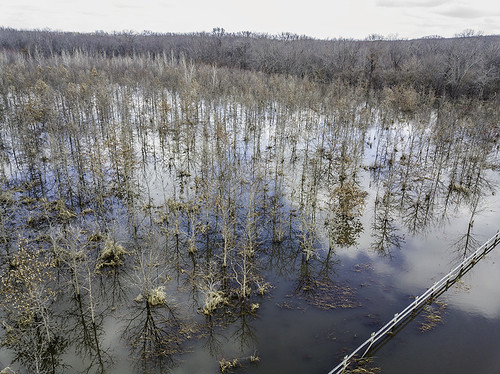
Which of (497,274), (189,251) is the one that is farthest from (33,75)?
(497,274)

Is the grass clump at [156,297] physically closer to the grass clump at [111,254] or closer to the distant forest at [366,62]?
the grass clump at [111,254]

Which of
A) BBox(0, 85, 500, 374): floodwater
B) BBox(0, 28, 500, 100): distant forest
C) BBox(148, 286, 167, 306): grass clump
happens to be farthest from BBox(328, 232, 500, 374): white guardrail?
BBox(0, 28, 500, 100): distant forest

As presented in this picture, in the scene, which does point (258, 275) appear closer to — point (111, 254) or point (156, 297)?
point (156, 297)

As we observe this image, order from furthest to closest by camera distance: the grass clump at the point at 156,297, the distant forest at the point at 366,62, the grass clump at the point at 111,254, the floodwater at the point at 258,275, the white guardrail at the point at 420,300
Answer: the distant forest at the point at 366,62
the grass clump at the point at 111,254
the grass clump at the point at 156,297
the floodwater at the point at 258,275
the white guardrail at the point at 420,300

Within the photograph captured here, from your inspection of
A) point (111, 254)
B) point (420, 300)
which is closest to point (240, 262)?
point (111, 254)

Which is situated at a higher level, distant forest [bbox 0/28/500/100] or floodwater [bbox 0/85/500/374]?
distant forest [bbox 0/28/500/100]

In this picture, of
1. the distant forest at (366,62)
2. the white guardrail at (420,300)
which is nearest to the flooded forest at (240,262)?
the white guardrail at (420,300)

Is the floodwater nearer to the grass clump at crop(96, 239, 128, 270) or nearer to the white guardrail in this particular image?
the grass clump at crop(96, 239, 128, 270)

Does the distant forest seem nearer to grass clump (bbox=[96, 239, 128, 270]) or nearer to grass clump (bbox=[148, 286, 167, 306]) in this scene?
grass clump (bbox=[96, 239, 128, 270])

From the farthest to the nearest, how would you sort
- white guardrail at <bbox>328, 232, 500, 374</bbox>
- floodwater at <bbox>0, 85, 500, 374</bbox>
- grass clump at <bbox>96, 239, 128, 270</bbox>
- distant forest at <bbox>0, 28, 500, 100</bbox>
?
distant forest at <bbox>0, 28, 500, 100</bbox> < grass clump at <bbox>96, 239, 128, 270</bbox> < floodwater at <bbox>0, 85, 500, 374</bbox> < white guardrail at <bbox>328, 232, 500, 374</bbox>

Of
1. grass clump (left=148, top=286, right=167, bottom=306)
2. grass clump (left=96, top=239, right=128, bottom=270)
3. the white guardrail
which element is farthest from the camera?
grass clump (left=96, top=239, right=128, bottom=270)

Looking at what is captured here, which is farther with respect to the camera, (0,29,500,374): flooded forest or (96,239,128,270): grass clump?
(96,239,128,270): grass clump
